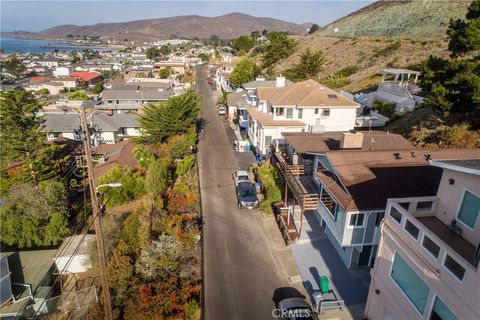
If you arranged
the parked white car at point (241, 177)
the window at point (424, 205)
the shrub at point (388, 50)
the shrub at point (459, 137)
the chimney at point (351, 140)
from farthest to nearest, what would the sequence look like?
the shrub at point (388, 50), the parked white car at point (241, 177), the shrub at point (459, 137), the chimney at point (351, 140), the window at point (424, 205)

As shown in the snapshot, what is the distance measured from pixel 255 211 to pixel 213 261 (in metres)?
6.50

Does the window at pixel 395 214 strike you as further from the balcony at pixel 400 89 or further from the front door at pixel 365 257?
the balcony at pixel 400 89

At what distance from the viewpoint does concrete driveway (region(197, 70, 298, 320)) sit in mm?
15477

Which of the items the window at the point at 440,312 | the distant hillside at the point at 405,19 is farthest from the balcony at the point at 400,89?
the distant hillside at the point at 405,19

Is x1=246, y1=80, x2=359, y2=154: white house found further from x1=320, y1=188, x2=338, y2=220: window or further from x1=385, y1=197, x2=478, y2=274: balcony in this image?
x1=385, y1=197, x2=478, y2=274: balcony

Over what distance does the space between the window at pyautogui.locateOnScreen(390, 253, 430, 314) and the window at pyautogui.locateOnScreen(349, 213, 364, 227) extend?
356 cm

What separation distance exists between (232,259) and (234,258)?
0.16 m

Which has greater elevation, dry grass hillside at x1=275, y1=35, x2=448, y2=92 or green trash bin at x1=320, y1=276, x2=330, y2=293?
dry grass hillside at x1=275, y1=35, x2=448, y2=92

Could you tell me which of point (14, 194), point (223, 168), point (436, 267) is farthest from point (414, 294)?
point (14, 194)

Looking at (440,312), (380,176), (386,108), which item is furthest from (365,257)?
(386,108)

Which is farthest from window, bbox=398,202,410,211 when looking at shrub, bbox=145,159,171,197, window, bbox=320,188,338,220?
shrub, bbox=145,159,171,197

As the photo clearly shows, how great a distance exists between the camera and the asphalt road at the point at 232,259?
15438 mm

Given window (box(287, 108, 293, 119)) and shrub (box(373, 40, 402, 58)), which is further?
shrub (box(373, 40, 402, 58))

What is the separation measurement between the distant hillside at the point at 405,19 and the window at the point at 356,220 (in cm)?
8106
